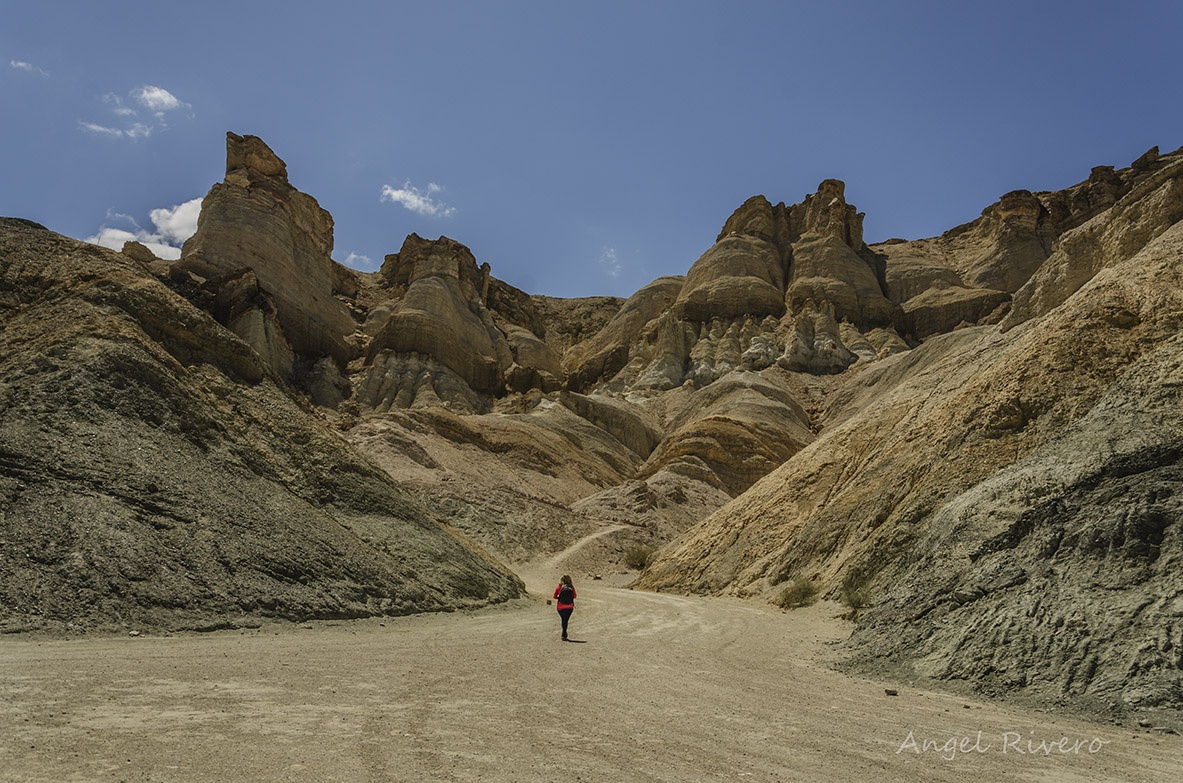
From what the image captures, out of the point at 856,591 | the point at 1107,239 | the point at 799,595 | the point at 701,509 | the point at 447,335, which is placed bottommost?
the point at 799,595

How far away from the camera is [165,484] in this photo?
1360 centimetres

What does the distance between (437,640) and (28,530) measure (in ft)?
21.0

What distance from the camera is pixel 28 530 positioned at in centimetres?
1121

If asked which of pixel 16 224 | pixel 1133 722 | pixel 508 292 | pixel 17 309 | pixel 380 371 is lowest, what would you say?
pixel 1133 722

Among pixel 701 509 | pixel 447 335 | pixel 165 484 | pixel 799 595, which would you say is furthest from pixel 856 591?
pixel 447 335

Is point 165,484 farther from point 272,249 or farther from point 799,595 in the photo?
point 272,249

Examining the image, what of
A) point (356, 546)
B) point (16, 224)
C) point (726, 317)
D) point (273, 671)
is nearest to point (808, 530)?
point (356, 546)

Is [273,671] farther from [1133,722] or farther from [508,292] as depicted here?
[508,292]

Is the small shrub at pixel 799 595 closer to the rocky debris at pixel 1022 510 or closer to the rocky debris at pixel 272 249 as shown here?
the rocky debris at pixel 1022 510

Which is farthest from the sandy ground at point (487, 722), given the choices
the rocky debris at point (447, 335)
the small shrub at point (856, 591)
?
the rocky debris at point (447, 335)

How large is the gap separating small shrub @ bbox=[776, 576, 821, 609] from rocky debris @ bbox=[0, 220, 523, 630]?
7.32 m

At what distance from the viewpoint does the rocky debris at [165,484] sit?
11.3 meters
